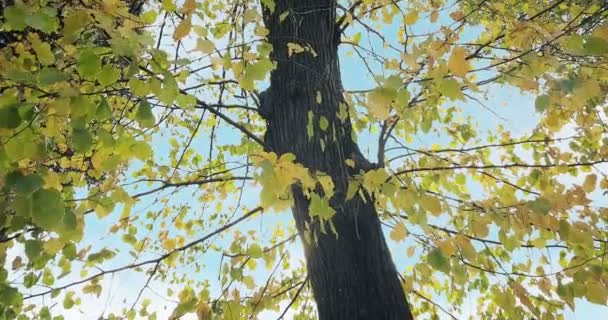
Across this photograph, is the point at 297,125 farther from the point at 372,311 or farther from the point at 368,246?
the point at 372,311

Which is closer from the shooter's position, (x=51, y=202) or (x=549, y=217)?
(x=51, y=202)

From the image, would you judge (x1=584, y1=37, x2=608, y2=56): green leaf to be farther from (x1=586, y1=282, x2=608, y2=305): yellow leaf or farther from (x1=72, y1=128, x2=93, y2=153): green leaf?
(x1=72, y1=128, x2=93, y2=153): green leaf

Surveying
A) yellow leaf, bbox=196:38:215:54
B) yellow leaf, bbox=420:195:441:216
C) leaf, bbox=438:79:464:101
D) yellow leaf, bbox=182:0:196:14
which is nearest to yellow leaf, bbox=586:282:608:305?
yellow leaf, bbox=420:195:441:216

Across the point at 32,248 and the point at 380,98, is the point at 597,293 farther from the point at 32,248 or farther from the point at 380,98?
the point at 32,248

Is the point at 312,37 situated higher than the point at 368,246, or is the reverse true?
the point at 312,37

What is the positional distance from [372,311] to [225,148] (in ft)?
10.3

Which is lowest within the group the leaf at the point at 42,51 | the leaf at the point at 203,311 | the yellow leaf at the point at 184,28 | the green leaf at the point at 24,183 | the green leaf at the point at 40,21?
the leaf at the point at 203,311

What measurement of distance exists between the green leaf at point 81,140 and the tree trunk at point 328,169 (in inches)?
38.5

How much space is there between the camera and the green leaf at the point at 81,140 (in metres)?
1.29

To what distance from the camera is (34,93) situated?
1.55 m

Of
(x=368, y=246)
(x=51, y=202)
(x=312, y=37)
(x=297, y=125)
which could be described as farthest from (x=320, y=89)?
(x=51, y=202)

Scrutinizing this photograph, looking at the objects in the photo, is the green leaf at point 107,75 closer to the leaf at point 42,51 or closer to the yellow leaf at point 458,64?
the leaf at point 42,51

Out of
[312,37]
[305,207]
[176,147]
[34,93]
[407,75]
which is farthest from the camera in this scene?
[176,147]

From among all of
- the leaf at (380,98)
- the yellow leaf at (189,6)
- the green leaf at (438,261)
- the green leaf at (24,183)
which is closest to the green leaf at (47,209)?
the green leaf at (24,183)
